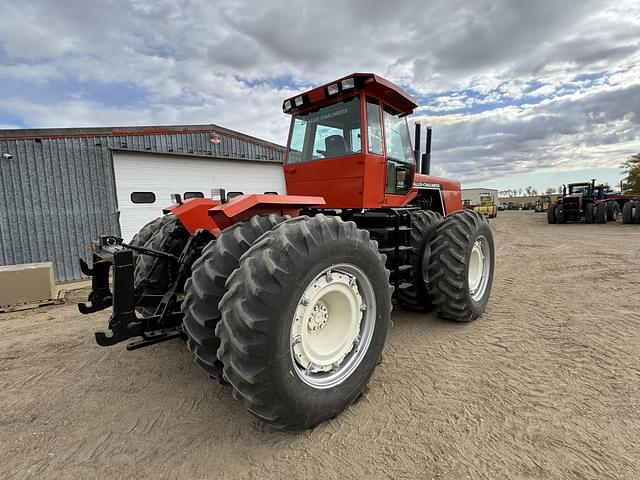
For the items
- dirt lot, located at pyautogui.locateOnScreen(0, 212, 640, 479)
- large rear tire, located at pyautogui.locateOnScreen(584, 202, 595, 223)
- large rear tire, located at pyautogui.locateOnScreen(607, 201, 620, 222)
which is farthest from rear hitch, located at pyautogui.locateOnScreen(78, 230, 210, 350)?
large rear tire, located at pyautogui.locateOnScreen(607, 201, 620, 222)

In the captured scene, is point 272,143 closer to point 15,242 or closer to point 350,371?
point 15,242

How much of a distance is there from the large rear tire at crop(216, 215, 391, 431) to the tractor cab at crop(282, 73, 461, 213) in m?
1.21

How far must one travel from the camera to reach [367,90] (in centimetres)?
346

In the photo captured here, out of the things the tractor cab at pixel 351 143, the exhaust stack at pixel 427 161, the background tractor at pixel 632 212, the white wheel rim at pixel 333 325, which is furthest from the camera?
the background tractor at pixel 632 212

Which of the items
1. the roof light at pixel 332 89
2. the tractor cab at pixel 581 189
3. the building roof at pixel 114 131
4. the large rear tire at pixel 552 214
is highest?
the building roof at pixel 114 131

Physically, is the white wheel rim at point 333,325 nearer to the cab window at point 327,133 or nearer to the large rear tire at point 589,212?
the cab window at point 327,133

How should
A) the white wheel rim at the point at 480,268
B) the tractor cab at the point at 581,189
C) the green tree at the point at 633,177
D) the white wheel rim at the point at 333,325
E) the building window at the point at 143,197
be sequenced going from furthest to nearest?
the green tree at the point at 633,177 → the tractor cab at the point at 581,189 → the building window at the point at 143,197 → the white wheel rim at the point at 480,268 → the white wheel rim at the point at 333,325

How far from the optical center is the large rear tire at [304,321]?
184 cm

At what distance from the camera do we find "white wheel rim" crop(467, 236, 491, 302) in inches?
170

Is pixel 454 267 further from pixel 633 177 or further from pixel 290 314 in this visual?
Answer: pixel 633 177

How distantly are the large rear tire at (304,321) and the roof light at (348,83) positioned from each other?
64.8 inches

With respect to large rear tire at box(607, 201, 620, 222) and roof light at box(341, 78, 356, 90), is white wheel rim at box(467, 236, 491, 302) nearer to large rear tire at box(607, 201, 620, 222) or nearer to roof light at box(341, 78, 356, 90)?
roof light at box(341, 78, 356, 90)

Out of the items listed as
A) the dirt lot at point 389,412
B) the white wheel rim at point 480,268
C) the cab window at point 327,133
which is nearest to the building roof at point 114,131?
the dirt lot at point 389,412

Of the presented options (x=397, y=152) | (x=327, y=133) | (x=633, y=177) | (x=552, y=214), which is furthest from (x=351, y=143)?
(x=633, y=177)
